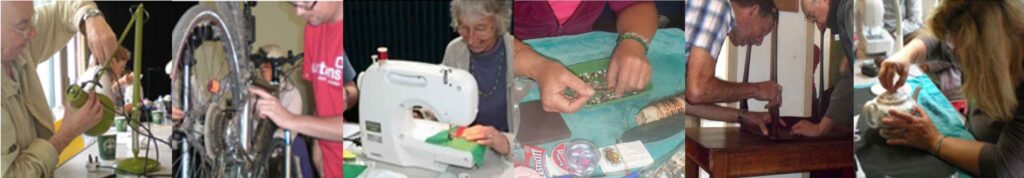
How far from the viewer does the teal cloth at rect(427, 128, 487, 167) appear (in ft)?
7.80

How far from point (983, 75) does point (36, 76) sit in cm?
238

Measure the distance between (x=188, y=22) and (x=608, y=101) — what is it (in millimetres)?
1006

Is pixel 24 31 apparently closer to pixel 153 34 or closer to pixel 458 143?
pixel 153 34

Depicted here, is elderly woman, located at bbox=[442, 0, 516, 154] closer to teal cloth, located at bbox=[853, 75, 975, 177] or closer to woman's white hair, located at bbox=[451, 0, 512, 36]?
woman's white hair, located at bbox=[451, 0, 512, 36]

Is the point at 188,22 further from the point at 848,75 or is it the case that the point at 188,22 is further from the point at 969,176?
the point at 969,176

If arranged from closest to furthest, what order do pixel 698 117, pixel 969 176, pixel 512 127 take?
pixel 512 127
pixel 698 117
pixel 969 176

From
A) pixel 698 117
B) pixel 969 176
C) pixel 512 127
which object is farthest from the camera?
pixel 969 176

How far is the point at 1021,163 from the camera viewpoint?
2727 millimetres

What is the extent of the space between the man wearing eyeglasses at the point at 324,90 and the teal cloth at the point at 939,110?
1.47m

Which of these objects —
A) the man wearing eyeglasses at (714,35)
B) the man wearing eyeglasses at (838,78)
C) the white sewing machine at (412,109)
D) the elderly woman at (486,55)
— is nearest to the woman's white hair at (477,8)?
Result: the elderly woman at (486,55)

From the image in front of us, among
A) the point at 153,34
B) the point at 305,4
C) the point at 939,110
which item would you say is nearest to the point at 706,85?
the point at 939,110

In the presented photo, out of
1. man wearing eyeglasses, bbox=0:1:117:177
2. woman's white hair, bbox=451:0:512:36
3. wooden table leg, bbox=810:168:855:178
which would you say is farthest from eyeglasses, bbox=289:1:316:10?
wooden table leg, bbox=810:168:855:178

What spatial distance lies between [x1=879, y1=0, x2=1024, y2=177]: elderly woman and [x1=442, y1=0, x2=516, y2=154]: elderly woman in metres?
1.04

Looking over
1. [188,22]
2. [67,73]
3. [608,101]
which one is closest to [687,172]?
[608,101]
